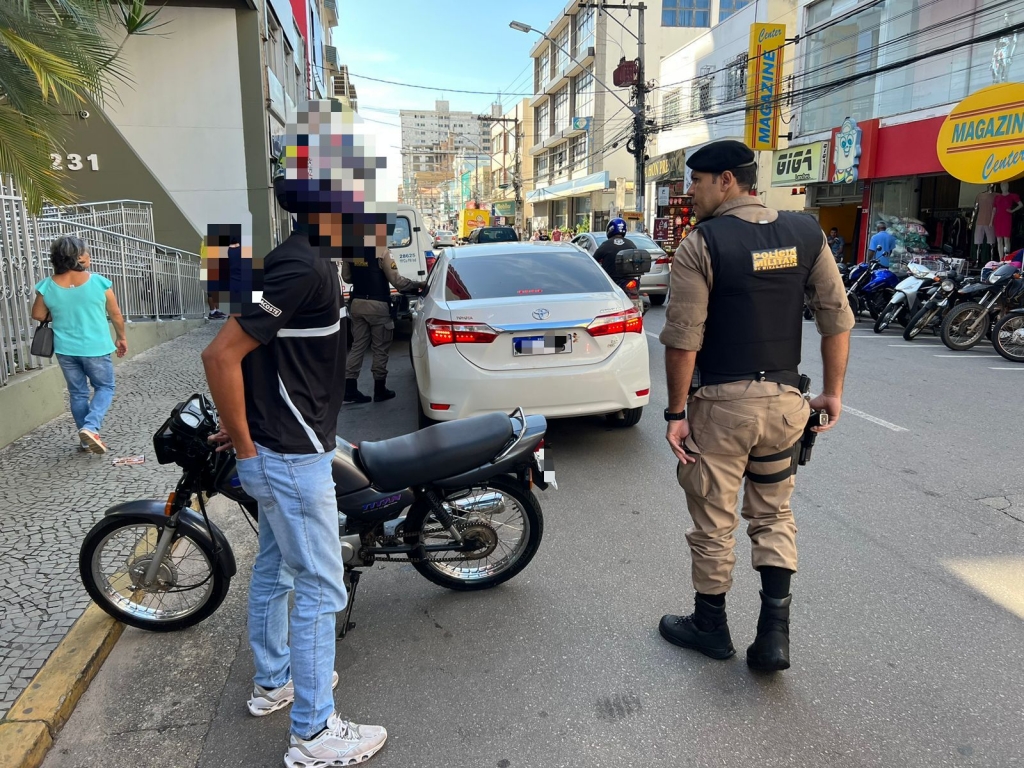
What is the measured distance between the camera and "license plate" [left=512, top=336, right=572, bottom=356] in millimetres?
5059

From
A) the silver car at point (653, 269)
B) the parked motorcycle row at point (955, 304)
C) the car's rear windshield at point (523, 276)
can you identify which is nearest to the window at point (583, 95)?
the silver car at point (653, 269)

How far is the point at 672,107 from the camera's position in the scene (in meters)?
32.7

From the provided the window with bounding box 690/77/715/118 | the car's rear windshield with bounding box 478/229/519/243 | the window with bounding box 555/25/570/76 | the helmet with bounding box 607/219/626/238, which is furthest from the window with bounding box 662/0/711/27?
the helmet with bounding box 607/219/626/238

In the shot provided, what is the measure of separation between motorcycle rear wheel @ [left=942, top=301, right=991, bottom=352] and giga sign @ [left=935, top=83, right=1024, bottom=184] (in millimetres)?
3947

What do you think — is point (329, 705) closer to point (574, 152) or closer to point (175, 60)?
point (175, 60)

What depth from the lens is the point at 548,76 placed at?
183ft

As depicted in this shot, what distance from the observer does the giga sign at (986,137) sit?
12.3m

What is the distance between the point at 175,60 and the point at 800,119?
1684cm

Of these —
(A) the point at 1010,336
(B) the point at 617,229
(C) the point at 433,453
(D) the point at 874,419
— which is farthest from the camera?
(B) the point at 617,229

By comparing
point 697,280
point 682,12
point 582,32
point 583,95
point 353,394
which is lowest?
point 353,394

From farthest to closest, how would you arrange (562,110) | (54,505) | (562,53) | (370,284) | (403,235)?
(562,110), (562,53), (403,235), (370,284), (54,505)

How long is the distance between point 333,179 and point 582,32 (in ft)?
163

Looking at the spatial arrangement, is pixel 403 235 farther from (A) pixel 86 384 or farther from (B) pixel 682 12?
(B) pixel 682 12

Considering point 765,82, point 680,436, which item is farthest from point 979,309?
point 765,82
